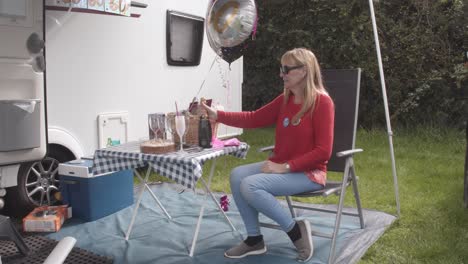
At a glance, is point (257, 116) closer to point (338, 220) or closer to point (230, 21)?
point (338, 220)

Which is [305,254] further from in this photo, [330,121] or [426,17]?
[426,17]

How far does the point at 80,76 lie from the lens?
387 cm

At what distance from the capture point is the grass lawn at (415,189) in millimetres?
3030

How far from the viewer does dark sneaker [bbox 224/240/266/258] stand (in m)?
2.93

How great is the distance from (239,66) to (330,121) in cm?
346

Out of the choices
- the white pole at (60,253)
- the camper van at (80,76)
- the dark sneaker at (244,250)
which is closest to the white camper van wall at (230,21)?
the camper van at (80,76)

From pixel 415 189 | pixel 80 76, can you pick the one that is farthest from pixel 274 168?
pixel 415 189

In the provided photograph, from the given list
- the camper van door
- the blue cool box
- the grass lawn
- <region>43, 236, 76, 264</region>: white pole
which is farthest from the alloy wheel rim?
<region>43, 236, 76, 264</region>: white pole

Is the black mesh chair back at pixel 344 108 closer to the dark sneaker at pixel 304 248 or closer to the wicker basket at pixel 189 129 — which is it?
the dark sneaker at pixel 304 248

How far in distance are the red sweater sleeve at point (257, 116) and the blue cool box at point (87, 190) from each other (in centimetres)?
117

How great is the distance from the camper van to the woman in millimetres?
1364

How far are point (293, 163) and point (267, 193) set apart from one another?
231mm

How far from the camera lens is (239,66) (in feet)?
20.4

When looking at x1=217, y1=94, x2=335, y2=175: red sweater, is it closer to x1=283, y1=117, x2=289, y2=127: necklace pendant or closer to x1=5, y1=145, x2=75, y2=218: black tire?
x1=283, y1=117, x2=289, y2=127: necklace pendant
